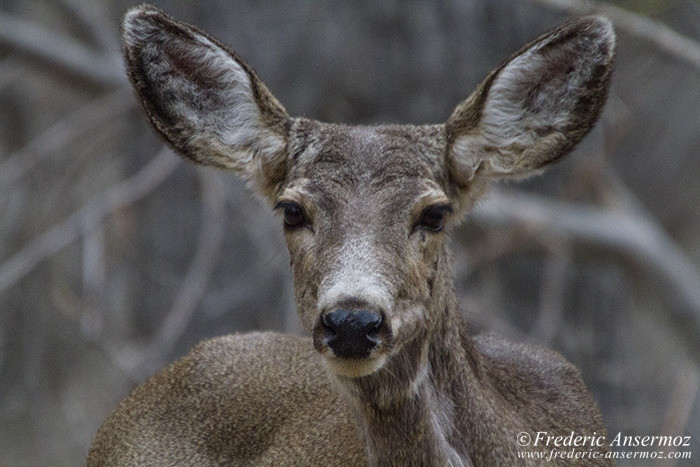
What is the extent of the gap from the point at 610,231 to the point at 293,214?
782 cm

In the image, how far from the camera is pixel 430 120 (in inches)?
490

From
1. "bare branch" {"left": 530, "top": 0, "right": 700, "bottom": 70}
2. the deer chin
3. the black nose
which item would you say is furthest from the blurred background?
the black nose

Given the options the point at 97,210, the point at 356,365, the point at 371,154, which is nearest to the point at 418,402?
the point at 356,365

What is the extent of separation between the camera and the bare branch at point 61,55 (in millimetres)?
12359

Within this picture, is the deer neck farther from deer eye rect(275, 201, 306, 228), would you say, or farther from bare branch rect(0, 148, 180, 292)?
bare branch rect(0, 148, 180, 292)

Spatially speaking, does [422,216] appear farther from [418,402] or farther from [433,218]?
[418,402]

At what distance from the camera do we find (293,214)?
17.4ft

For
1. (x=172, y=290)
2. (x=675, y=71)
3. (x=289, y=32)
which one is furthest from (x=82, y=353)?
(x=675, y=71)

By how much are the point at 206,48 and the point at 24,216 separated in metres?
11.3

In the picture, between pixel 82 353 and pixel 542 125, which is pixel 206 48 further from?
pixel 82 353

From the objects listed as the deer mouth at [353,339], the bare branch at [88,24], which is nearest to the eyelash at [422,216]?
the deer mouth at [353,339]

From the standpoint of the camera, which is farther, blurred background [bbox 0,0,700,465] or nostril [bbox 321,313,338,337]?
blurred background [bbox 0,0,700,465]

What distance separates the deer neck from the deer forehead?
55 cm

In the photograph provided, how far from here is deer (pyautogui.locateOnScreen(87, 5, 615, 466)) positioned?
4969 mm
